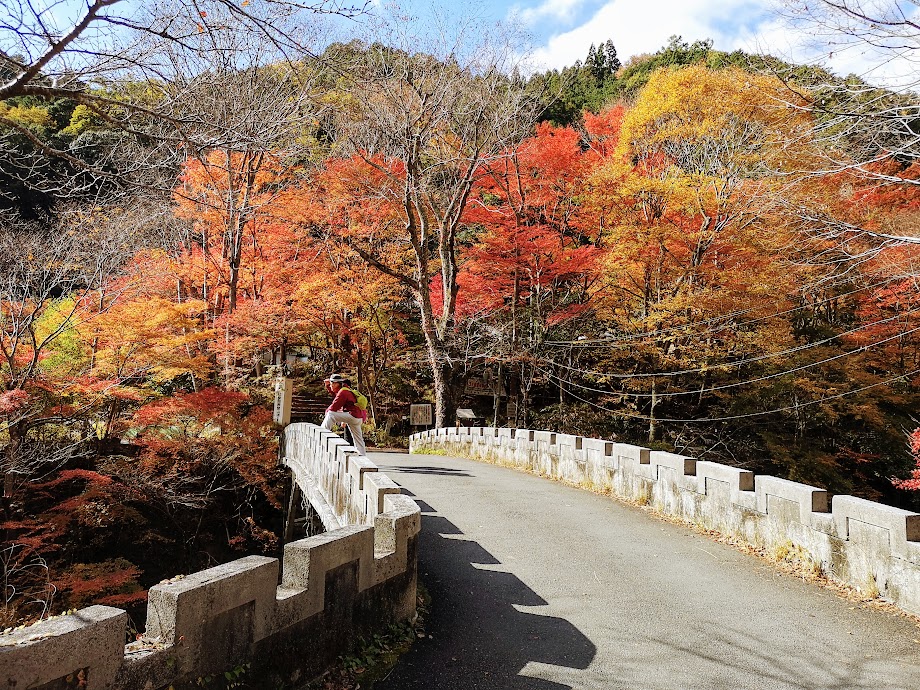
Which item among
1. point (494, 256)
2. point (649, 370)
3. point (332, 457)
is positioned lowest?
point (332, 457)

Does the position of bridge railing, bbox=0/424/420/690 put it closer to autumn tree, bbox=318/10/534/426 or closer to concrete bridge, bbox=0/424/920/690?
concrete bridge, bbox=0/424/920/690

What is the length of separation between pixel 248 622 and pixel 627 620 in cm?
292

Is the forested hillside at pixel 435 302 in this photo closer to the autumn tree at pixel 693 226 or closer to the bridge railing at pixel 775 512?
the autumn tree at pixel 693 226

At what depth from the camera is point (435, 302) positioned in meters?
24.2

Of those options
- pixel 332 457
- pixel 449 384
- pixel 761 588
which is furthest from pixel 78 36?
pixel 449 384

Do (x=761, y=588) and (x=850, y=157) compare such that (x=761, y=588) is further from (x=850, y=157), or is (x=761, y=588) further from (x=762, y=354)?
(x=762, y=354)

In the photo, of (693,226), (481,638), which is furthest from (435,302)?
(481,638)

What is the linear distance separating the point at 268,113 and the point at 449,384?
14.1m

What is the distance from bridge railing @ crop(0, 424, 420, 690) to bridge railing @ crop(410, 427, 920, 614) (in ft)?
12.5

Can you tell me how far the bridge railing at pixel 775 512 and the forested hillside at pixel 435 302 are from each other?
17.4 feet

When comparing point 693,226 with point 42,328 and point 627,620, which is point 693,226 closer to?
point 627,620

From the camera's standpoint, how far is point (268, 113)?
802cm

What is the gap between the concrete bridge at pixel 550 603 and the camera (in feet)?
10.3

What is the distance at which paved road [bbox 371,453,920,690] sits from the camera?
4.14m
